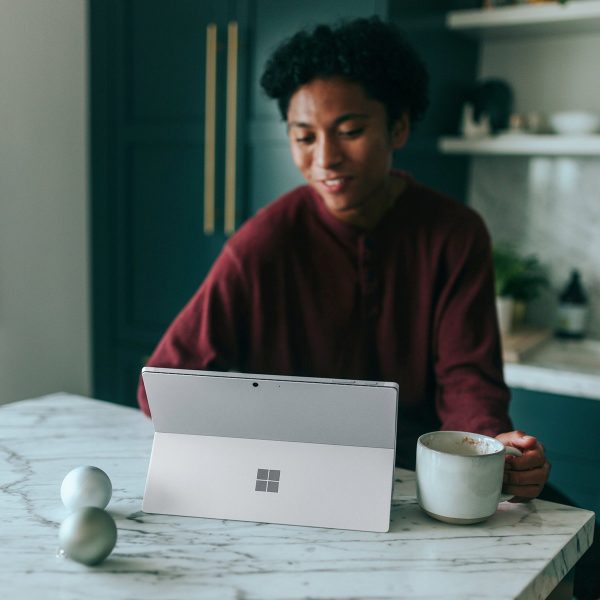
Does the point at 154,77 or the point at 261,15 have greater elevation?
the point at 261,15

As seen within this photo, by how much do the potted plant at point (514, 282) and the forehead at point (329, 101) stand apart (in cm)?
118

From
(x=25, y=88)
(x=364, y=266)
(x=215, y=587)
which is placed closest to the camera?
(x=215, y=587)

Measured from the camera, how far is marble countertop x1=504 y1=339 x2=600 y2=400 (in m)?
2.04

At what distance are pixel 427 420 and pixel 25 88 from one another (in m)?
1.93

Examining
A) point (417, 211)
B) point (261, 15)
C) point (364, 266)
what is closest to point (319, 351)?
point (364, 266)

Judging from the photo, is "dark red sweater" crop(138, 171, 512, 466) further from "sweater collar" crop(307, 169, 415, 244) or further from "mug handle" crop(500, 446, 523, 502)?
"mug handle" crop(500, 446, 523, 502)

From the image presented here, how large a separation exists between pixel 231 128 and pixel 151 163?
1.24 ft

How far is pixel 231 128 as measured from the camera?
100.0 inches

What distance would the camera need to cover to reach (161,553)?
85cm

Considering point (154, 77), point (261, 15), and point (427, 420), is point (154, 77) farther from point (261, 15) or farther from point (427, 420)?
point (427, 420)

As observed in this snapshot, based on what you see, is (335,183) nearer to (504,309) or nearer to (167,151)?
(504,309)

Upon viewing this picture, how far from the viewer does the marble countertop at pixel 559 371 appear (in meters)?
2.04

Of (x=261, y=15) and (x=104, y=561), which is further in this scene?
(x=261, y=15)

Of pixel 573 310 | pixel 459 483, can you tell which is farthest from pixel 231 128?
pixel 459 483
